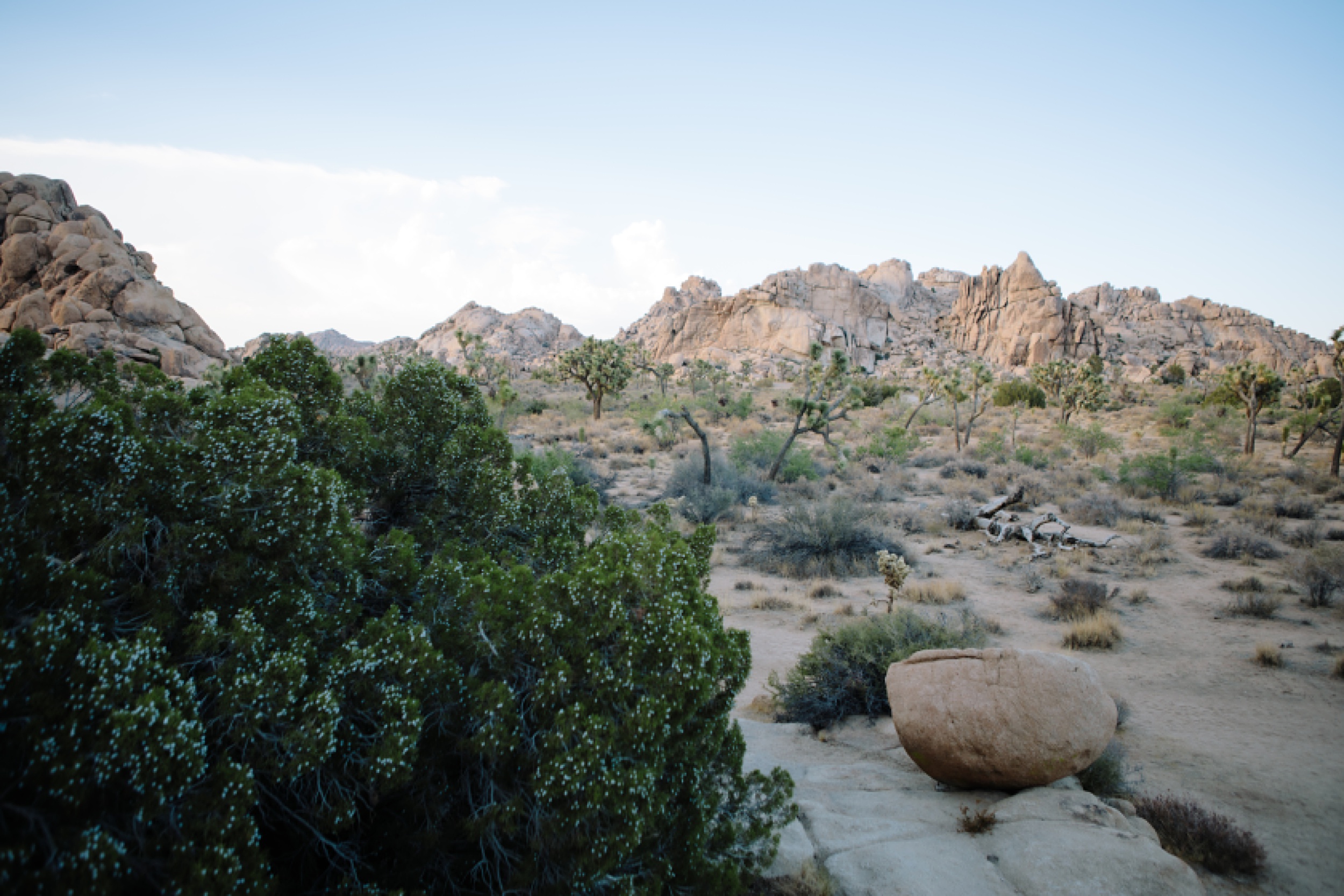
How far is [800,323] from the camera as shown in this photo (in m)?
91.8

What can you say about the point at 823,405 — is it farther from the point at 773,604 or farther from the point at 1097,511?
the point at 773,604

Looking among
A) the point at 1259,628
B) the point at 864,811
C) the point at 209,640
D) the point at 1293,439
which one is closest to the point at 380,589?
the point at 209,640

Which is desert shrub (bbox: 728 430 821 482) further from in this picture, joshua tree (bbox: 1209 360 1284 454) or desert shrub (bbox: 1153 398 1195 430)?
desert shrub (bbox: 1153 398 1195 430)

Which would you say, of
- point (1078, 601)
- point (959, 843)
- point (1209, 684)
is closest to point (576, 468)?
point (1078, 601)

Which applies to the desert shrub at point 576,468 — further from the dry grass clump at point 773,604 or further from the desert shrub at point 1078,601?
the desert shrub at point 1078,601

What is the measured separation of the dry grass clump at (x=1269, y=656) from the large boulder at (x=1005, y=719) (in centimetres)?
477

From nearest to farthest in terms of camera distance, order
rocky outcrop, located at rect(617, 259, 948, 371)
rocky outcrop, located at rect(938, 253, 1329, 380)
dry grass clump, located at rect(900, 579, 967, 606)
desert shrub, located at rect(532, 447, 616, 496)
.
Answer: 1. dry grass clump, located at rect(900, 579, 967, 606)
2. desert shrub, located at rect(532, 447, 616, 496)
3. rocky outcrop, located at rect(938, 253, 1329, 380)
4. rocky outcrop, located at rect(617, 259, 948, 371)

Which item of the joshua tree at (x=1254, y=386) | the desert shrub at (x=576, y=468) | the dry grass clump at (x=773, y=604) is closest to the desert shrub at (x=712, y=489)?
the desert shrub at (x=576, y=468)

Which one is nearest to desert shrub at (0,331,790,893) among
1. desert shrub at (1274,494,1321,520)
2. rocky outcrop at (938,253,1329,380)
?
desert shrub at (1274,494,1321,520)

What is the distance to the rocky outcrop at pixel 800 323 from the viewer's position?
3600 inches

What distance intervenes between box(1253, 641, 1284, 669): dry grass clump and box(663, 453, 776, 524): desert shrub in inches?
390

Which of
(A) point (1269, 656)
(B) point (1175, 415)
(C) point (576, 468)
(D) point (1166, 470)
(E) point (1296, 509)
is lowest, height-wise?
(A) point (1269, 656)

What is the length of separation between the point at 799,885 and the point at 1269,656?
301 inches

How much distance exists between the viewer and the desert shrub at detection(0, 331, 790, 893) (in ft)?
6.51
